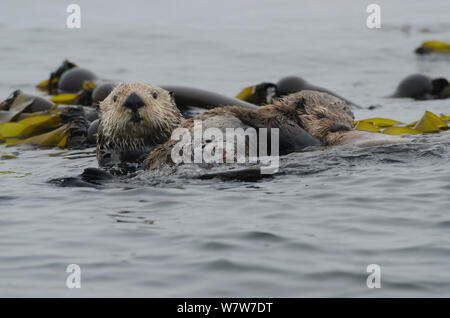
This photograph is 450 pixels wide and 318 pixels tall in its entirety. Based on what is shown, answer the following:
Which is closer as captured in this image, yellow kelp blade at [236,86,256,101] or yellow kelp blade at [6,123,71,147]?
yellow kelp blade at [6,123,71,147]

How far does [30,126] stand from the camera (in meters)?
8.16

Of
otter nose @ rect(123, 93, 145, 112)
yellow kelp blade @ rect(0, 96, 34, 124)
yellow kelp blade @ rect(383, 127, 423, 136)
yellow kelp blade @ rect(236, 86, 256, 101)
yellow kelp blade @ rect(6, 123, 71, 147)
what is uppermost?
otter nose @ rect(123, 93, 145, 112)

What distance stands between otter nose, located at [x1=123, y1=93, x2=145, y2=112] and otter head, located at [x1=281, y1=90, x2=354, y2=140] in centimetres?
135

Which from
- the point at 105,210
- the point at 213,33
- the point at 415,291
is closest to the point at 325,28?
the point at 213,33

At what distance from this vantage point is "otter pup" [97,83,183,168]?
20.3 feet

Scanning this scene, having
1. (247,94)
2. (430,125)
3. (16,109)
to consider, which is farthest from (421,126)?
(16,109)

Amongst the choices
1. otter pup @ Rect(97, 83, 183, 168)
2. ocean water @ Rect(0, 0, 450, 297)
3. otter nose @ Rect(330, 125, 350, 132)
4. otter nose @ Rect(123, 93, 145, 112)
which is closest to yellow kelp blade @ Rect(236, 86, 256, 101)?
ocean water @ Rect(0, 0, 450, 297)

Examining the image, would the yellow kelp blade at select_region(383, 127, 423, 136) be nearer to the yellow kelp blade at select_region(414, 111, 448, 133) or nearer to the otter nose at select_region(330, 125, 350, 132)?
the yellow kelp blade at select_region(414, 111, 448, 133)

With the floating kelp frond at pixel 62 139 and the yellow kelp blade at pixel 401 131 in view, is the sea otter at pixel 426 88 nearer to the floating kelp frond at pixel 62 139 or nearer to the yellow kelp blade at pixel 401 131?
the yellow kelp blade at pixel 401 131

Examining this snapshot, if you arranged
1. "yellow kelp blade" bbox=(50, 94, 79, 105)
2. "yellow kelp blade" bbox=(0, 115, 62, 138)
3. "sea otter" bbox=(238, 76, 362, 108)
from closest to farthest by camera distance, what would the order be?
"yellow kelp blade" bbox=(0, 115, 62, 138)
"sea otter" bbox=(238, 76, 362, 108)
"yellow kelp blade" bbox=(50, 94, 79, 105)

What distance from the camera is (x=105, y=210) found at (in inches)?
186

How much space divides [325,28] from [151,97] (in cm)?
1248

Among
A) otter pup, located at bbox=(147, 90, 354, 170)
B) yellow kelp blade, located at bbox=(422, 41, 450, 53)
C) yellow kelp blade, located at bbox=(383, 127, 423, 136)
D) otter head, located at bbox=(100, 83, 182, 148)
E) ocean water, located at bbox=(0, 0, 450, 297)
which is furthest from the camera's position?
yellow kelp blade, located at bbox=(422, 41, 450, 53)
